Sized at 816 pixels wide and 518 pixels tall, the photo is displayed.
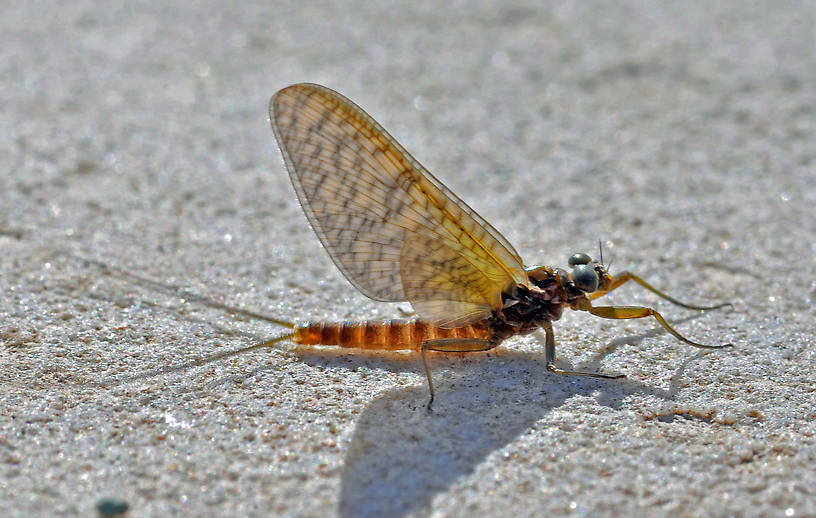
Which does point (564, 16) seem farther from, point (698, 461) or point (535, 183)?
point (698, 461)

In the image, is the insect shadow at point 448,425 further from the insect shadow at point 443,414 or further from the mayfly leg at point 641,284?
the mayfly leg at point 641,284

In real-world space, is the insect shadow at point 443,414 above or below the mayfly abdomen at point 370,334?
below

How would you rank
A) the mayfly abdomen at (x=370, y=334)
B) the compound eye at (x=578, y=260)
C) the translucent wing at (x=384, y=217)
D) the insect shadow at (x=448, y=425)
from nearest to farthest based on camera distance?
the insect shadow at (x=448, y=425) < the translucent wing at (x=384, y=217) < the mayfly abdomen at (x=370, y=334) < the compound eye at (x=578, y=260)

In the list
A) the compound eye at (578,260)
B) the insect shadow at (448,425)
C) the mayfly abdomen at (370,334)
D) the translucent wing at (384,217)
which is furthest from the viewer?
the compound eye at (578,260)

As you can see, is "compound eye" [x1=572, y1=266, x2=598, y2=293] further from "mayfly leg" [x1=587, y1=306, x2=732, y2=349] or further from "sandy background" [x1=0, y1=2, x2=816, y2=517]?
"sandy background" [x1=0, y1=2, x2=816, y2=517]

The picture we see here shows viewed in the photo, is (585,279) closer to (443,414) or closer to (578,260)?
(578,260)

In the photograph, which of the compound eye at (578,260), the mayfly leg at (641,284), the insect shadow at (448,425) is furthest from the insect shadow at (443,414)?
the compound eye at (578,260)

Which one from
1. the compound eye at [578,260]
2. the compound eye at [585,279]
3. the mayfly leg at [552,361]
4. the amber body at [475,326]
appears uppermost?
the compound eye at [578,260]

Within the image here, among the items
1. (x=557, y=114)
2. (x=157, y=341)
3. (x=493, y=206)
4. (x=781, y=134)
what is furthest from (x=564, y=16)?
(x=157, y=341)
